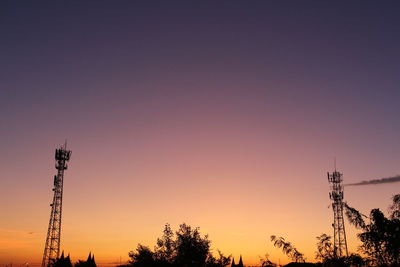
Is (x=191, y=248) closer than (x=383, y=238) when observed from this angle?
No

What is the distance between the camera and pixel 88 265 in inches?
3533

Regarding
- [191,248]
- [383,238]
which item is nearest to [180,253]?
[191,248]

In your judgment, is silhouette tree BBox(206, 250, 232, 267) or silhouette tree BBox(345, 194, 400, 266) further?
silhouette tree BBox(206, 250, 232, 267)

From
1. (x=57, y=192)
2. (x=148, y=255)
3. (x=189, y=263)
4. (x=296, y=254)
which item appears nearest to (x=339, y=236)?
(x=189, y=263)

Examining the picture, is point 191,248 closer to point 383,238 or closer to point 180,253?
point 180,253

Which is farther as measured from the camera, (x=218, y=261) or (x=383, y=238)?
(x=218, y=261)

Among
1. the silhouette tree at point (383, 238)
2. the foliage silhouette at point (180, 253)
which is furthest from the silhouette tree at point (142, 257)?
the silhouette tree at point (383, 238)

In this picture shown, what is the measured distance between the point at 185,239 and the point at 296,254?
55.3 metres

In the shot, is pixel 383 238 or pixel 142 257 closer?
pixel 383 238

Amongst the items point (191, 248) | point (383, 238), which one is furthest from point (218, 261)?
point (383, 238)

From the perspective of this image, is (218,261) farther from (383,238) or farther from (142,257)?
(383,238)

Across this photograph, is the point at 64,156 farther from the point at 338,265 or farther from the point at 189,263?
the point at 338,265

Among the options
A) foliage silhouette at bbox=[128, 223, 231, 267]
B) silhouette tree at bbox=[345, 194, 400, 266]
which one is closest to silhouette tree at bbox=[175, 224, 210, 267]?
foliage silhouette at bbox=[128, 223, 231, 267]

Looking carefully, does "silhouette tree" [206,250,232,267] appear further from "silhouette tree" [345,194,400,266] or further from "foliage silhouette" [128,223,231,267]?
"silhouette tree" [345,194,400,266]
